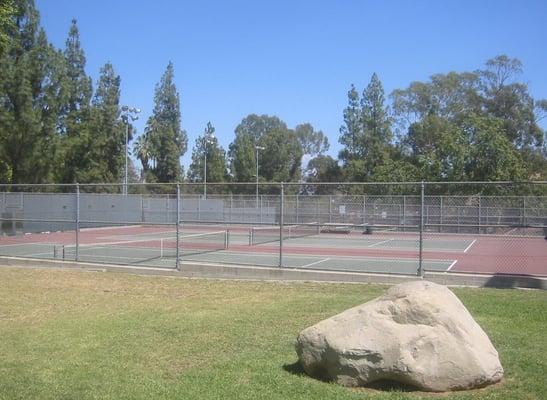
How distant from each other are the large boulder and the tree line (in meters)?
14.1

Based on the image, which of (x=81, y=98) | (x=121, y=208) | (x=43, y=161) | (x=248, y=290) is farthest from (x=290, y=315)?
(x=81, y=98)

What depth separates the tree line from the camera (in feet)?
121

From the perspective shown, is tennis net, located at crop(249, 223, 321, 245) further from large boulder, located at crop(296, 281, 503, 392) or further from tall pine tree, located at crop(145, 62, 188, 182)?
tall pine tree, located at crop(145, 62, 188, 182)

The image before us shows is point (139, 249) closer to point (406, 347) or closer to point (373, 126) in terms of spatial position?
point (406, 347)

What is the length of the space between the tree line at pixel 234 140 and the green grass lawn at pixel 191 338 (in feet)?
30.7

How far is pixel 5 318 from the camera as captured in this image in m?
9.84

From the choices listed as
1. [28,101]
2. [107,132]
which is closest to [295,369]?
[28,101]

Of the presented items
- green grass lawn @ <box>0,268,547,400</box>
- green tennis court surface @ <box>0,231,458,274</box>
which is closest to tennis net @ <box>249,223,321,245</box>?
green tennis court surface @ <box>0,231,458,274</box>

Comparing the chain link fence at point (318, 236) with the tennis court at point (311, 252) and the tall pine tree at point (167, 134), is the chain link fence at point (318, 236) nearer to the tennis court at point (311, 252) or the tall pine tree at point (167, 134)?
the tennis court at point (311, 252)

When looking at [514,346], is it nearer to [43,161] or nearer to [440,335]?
[440,335]

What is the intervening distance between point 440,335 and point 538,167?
65.0 metres

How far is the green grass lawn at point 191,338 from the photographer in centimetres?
596

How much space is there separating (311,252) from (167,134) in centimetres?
5515

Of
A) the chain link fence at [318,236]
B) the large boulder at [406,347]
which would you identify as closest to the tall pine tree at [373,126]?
the chain link fence at [318,236]
